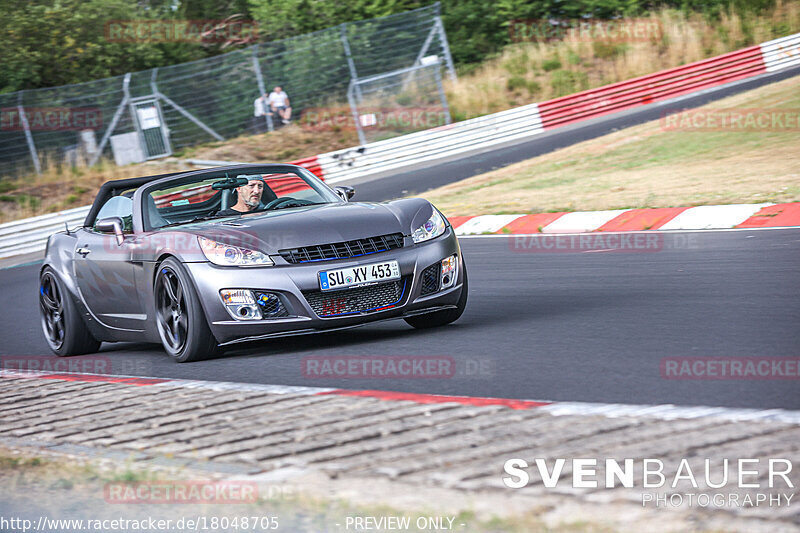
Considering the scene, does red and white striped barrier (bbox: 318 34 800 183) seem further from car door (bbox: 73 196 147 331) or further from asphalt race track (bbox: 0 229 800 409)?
car door (bbox: 73 196 147 331)

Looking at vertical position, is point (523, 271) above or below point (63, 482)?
below

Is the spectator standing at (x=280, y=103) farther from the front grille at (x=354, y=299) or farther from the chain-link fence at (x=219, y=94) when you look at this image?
the front grille at (x=354, y=299)

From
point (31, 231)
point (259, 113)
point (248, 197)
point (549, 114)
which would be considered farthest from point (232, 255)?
point (549, 114)

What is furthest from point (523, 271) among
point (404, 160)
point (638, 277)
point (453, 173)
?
point (404, 160)

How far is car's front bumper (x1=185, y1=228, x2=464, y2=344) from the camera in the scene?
6.42 m

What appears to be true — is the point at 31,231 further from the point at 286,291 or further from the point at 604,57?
the point at 604,57

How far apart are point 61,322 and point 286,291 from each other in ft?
9.03

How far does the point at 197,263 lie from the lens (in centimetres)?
657

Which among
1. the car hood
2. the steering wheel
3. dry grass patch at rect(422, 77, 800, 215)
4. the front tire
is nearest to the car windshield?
the steering wheel

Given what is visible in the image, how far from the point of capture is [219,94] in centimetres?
2505

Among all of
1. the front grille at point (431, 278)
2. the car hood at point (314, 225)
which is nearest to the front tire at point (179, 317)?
the car hood at point (314, 225)

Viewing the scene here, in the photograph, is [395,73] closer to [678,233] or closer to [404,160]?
[404,160]

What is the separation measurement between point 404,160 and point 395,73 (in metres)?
2.29

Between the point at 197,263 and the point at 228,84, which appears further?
the point at 228,84
